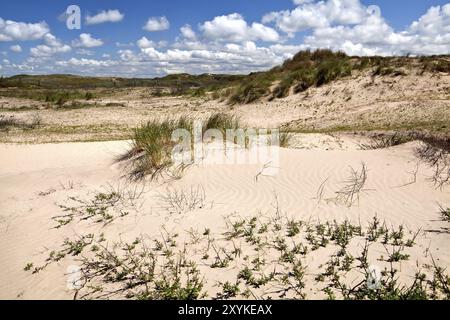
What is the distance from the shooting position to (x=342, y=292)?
3.42 meters

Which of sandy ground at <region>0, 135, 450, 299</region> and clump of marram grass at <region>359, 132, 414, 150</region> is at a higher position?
clump of marram grass at <region>359, 132, 414, 150</region>

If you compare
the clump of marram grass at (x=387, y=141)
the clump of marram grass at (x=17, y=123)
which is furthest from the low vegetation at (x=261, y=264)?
the clump of marram grass at (x=17, y=123)

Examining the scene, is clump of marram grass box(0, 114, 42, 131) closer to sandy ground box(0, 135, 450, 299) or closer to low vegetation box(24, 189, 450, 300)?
sandy ground box(0, 135, 450, 299)

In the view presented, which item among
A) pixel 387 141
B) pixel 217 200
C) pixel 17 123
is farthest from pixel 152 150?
pixel 17 123

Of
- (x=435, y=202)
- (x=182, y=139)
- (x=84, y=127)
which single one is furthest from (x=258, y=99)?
(x=435, y=202)

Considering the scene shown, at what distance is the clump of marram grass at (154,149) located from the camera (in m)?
6.88

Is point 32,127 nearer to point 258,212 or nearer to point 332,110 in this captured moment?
point 332,110

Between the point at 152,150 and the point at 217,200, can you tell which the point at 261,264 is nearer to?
the point at 217,200

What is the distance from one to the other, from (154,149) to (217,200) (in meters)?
1.83

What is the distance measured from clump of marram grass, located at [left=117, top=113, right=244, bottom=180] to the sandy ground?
0.32 meters

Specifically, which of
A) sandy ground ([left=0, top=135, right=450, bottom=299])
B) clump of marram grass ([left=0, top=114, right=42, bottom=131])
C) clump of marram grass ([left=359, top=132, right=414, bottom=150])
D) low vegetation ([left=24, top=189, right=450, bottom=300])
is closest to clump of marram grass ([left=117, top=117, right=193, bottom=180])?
sandy ground ([left=0, top=135, right=450, bottom=299])

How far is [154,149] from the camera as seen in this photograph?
7000 millimetres

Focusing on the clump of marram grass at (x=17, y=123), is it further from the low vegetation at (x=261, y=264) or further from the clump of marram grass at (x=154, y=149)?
the low vegetation at (x=261, y=264)

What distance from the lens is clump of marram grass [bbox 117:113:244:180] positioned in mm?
6875
